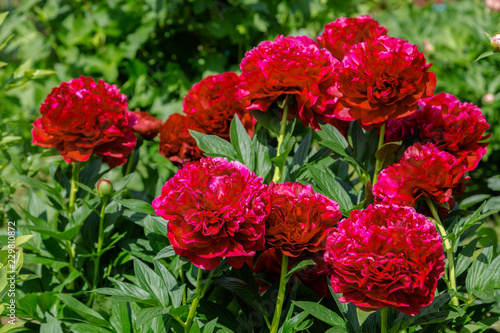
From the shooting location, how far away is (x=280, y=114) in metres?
1.05

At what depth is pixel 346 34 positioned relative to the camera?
44.4 inches

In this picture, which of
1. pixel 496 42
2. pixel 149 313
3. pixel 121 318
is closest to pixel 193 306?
pixel 149 313

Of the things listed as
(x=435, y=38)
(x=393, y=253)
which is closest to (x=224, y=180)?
(x=393, y=253)

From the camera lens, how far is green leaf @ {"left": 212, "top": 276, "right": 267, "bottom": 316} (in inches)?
35.8

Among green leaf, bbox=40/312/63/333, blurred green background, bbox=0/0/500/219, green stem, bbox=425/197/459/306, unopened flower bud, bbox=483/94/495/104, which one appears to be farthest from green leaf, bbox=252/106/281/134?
unopened flower bud, bbox=483/94/495/104

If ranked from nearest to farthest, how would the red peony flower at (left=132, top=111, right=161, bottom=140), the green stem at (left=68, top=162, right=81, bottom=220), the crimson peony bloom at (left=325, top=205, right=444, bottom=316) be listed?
1. the crimson peony bloom at (left=325, top=205, right=444, bottom=316)
2. the green stem at (left=68, top=162, right=81, bottom=220)
3. the red peony flower at (left=132, top=111, right=161, bottom=140)

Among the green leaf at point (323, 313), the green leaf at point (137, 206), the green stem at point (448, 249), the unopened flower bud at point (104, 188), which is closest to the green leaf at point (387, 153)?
the green stem at point (448, 249)

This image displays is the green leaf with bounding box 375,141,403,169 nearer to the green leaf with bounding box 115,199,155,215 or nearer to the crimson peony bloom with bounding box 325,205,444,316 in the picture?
the crimson peony bloom with bounding box 325,205,444,316

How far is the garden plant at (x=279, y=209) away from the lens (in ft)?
2.56

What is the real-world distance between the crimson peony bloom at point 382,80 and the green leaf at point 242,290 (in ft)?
1.24

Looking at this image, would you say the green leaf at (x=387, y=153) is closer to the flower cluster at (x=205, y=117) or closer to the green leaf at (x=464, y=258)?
the green leaf at (x=464, y=258)

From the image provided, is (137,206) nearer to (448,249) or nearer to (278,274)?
(278,274)

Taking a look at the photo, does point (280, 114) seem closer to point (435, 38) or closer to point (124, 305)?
point (124, 305)

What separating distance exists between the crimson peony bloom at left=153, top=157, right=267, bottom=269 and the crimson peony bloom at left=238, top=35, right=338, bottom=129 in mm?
240
